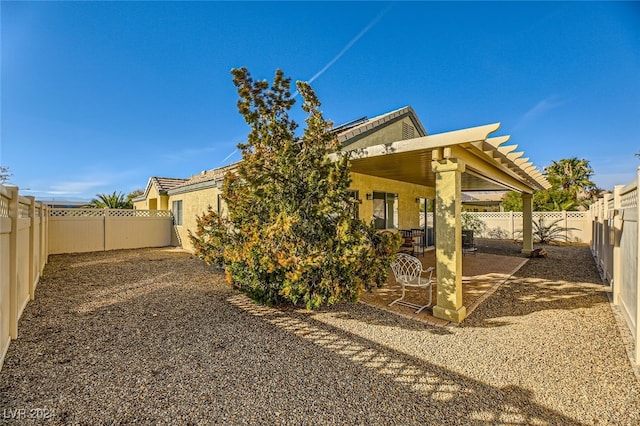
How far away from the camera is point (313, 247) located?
15.2 ft

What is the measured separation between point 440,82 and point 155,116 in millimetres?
13393

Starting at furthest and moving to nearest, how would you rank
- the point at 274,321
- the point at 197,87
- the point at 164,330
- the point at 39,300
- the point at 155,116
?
1. the point at 155,116
2. the point at 197,87
3. the point at 39,300
4. the point at 274,321
5. the point at 164,330

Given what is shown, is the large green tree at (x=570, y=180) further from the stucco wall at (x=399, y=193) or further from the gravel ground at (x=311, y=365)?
the gravel ground at (x=311, y=365)

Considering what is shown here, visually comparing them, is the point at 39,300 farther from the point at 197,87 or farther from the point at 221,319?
the point at 197,87

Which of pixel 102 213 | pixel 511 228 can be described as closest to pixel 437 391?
pixel 102 213

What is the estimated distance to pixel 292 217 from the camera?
451cm

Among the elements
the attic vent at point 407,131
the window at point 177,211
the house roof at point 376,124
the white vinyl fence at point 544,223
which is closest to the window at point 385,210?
the house roof at point 376,124

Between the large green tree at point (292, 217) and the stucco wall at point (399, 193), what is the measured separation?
3.61m

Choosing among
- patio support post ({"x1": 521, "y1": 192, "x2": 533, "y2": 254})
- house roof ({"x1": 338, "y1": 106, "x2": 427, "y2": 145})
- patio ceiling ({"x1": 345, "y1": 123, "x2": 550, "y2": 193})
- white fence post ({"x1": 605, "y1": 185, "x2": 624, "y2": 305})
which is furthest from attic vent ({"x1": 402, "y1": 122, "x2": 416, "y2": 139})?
white fence post ({"x1": 605, "y1": 185, "x2": 624, "y2": 305})

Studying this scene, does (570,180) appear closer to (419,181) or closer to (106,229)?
(419,181)

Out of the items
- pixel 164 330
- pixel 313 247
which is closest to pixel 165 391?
pixel 164 330

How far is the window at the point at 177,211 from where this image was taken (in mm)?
14523
